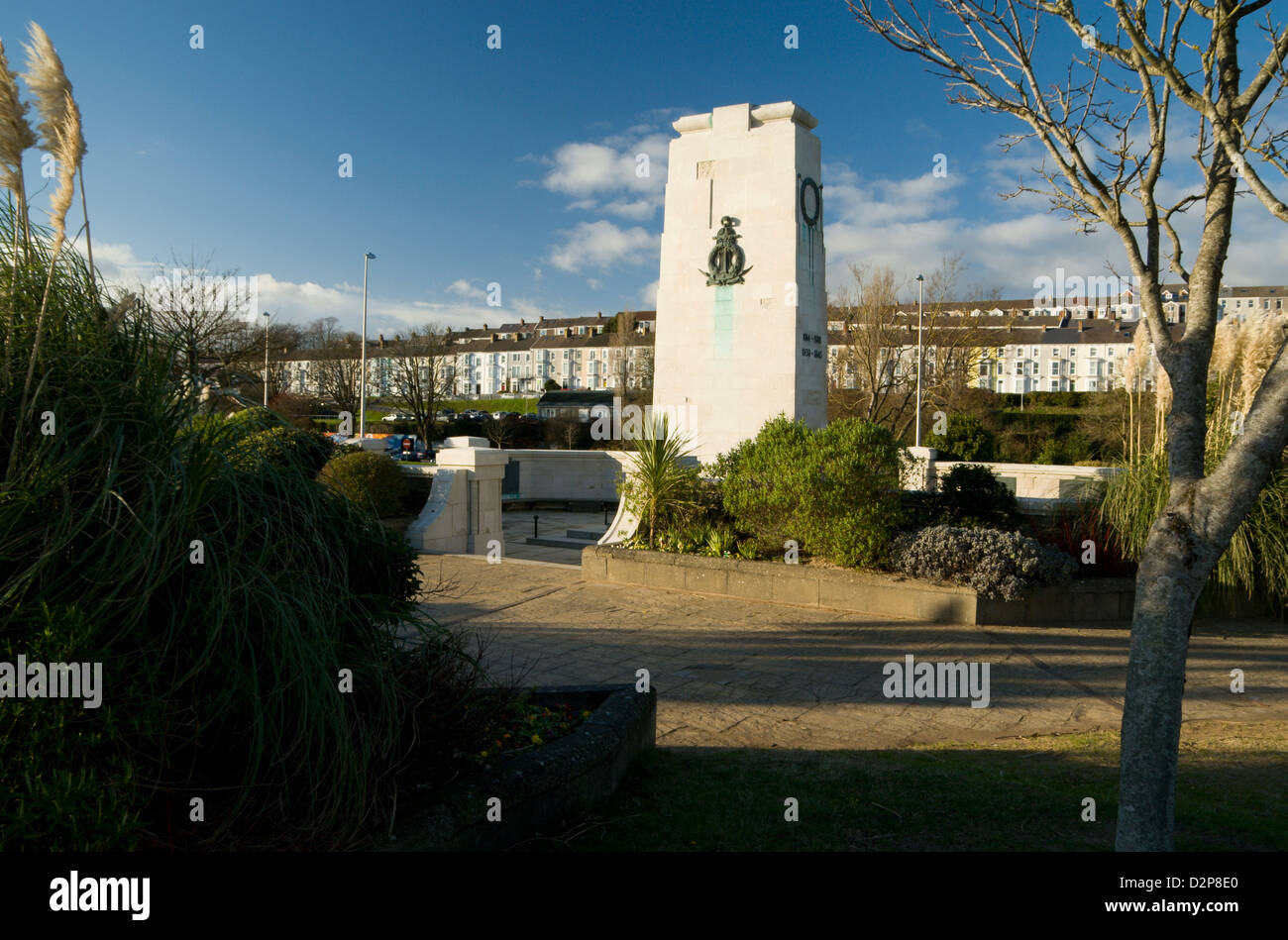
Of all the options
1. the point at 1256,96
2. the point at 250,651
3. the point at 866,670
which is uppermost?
the point at 1256,96

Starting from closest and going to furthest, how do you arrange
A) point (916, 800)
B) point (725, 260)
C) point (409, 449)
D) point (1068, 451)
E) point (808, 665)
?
point (916, 800) < point (808, 665) < point (725, 260) < point (1068, 451) < point (409, 449)

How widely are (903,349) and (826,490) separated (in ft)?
81.0

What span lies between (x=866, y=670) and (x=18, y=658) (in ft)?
20.7

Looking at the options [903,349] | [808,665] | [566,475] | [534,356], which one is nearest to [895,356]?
[903,349]

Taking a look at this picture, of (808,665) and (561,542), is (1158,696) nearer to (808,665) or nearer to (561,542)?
(808,665)

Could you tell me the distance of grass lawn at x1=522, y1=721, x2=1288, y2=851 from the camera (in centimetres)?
365

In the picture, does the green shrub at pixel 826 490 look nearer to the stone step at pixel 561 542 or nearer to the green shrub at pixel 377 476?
the green shrub at pixel 377 476

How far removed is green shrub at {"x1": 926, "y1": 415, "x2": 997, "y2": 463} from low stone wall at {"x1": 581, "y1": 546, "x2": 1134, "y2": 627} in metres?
13.4

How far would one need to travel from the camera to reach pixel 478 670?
13.7ft

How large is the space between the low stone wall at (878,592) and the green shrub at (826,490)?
0.38 m

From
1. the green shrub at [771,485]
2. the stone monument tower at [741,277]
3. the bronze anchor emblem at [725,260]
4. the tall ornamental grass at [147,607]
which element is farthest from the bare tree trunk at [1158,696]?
the bronze anchor emblem at [725,260]

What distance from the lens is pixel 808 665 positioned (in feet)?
24.9
